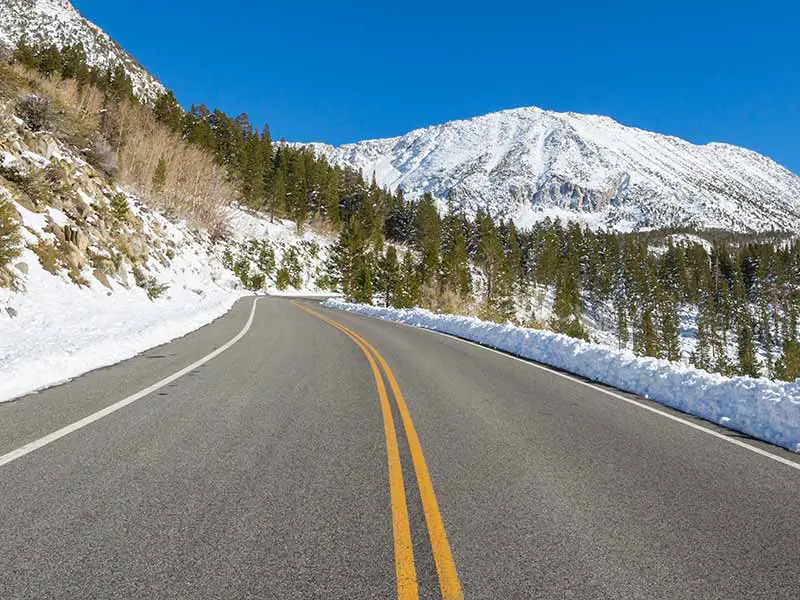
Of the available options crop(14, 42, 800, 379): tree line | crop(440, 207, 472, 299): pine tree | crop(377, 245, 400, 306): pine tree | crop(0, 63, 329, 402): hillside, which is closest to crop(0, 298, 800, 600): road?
crop(0, 63, 329, 402): hillside

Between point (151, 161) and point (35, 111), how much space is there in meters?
22.8

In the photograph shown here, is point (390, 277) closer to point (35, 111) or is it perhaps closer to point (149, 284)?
point (149, 284)

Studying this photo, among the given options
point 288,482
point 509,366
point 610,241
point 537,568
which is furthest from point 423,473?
point 610,241

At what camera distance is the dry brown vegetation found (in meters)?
43.9

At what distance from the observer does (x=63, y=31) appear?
161m

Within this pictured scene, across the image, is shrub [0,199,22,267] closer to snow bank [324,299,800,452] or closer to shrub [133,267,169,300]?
shrub [133,267,169,300]

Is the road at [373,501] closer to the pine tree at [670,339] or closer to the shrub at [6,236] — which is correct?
the shrub at [6,236]

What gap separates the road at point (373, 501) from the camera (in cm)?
263

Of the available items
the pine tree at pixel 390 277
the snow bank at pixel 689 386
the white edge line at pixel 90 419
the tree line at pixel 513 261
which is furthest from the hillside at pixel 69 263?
the tree line at pixel 513 261

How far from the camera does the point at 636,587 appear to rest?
2668 mm

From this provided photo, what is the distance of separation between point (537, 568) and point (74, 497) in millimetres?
3273

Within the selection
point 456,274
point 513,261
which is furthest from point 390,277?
point 513,261

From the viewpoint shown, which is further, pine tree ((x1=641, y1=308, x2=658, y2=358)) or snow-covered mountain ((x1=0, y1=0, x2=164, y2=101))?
snow-covered mountain ((x1=0, y1=0, x2=164, y2=101))

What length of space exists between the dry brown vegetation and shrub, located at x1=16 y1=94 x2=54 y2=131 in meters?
9.20
